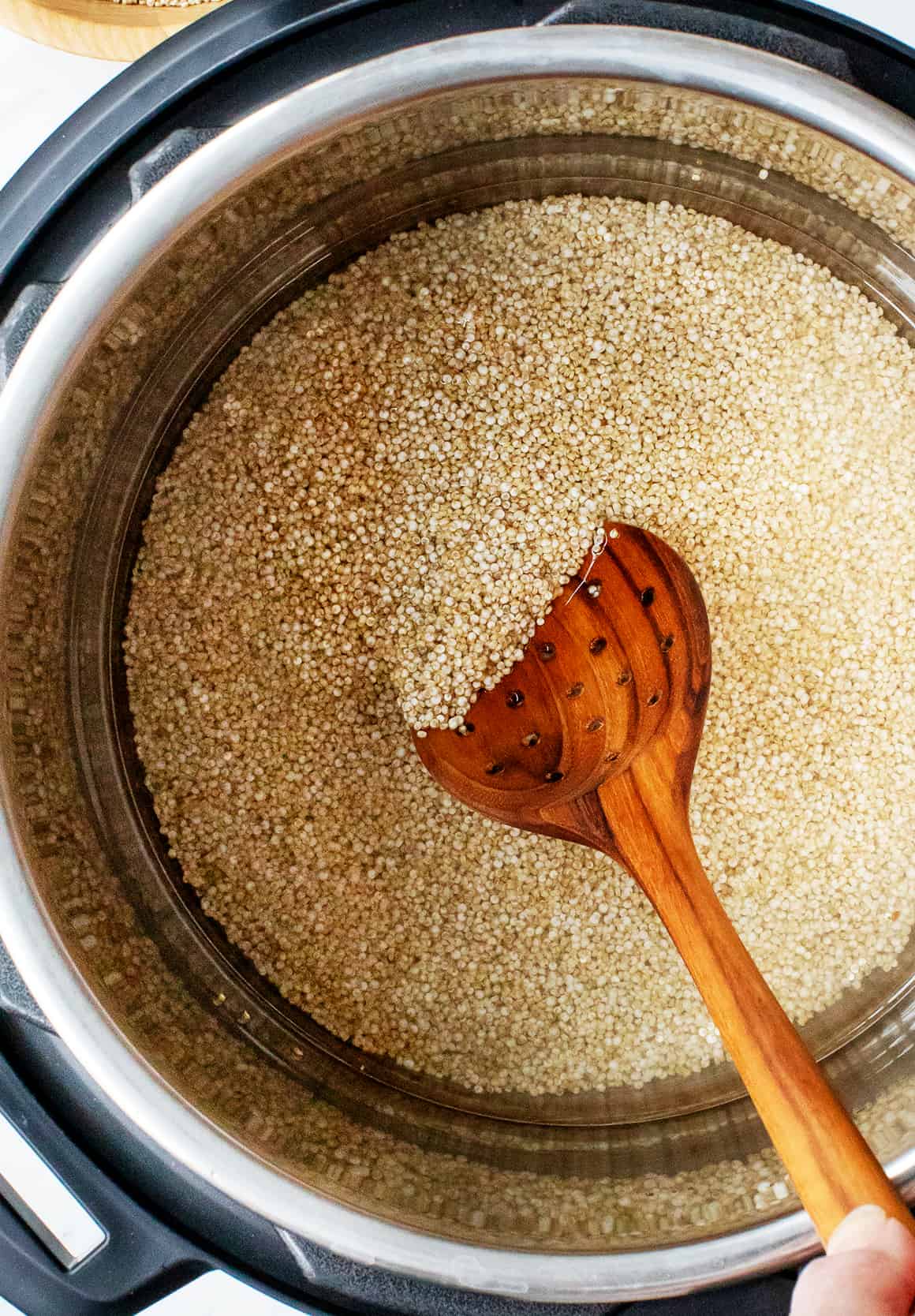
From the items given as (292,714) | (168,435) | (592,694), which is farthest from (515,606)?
(168,435)

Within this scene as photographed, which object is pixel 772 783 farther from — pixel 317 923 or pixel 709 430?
pixel 317 923

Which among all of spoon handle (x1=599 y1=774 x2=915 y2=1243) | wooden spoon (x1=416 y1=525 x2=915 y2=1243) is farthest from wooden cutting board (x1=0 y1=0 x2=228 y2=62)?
spoon handle (x1=599 y1=774 x2=915 y2=1243)

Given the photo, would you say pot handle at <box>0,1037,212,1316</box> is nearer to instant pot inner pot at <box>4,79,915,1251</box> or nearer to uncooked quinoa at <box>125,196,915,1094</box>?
instant pot inner pot at <box>4,79,915,1251</box>

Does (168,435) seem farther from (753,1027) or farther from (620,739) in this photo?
(753,1027)

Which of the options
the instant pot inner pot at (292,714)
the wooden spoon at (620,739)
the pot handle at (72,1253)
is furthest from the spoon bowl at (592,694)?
the pot handle at (72,1253)

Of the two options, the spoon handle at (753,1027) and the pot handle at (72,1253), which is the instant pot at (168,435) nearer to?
the pot handle at (72,1253)
